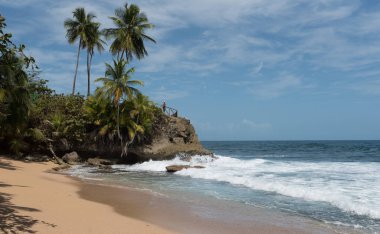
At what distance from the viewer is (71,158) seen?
27328mm

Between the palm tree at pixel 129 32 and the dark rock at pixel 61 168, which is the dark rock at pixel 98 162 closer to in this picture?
the dark rock at pixel 61 168

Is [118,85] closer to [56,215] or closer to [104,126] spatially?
[104,126]

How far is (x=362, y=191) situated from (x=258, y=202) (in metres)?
4.89

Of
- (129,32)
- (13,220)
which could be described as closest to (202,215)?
(13,220)

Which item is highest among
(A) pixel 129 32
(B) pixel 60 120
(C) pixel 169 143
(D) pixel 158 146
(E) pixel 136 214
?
(A) pixel 129 32

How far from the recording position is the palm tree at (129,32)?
36312 millimetres

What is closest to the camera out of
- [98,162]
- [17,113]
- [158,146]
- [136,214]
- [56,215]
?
[56,215]

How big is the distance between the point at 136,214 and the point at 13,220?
3720 mm

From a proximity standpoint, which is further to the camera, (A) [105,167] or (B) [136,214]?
(A) [105,167]

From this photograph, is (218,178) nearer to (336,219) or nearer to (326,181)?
(326,181)

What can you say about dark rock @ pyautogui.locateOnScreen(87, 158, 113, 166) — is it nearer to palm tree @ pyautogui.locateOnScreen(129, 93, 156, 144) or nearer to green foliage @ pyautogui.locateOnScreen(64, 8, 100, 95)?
palm tree @ pyautogui.locateOnScreen(129, 93, 156, 144)

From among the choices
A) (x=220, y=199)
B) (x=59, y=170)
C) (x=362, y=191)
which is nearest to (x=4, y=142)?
(x=59, y=170)

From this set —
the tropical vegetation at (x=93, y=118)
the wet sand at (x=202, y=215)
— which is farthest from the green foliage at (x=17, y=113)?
the wet sand at (x=202, y=215)

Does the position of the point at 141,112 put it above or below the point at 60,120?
above
